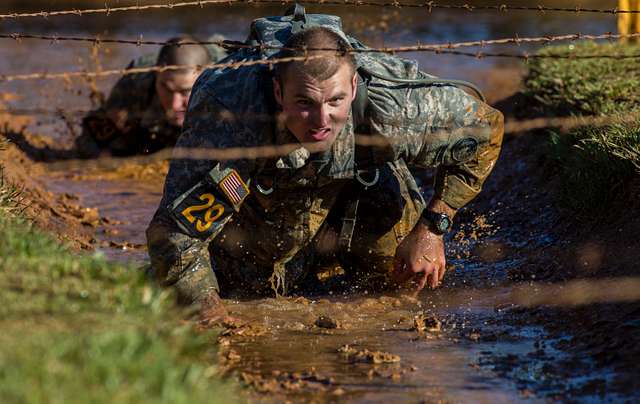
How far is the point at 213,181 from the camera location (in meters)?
4.84

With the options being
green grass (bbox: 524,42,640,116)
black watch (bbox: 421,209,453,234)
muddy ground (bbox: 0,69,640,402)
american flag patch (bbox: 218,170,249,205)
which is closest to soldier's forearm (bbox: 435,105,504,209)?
black watch (bbox: 421,209,453,234)

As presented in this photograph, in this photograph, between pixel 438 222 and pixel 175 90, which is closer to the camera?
pixel 438 222

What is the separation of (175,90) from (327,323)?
425 centimetres

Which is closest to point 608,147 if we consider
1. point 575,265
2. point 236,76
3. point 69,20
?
point 575,265

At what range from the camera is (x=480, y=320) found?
509 centimetres

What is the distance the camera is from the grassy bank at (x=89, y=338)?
2.93 m

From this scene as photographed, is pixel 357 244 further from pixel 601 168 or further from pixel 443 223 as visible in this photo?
pixel 601 168

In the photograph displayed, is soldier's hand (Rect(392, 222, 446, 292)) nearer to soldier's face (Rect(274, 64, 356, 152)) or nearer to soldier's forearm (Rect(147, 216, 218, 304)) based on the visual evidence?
soldier's face (Rect(274, 64, 356, 152))

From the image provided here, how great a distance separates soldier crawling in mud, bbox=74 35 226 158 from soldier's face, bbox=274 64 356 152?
3906mm

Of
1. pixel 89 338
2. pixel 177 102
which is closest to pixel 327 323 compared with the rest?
pixel 89 338

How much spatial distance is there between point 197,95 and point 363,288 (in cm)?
147

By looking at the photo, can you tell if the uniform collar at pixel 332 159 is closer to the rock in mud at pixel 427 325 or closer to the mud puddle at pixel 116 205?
the rock in mud at pixel 427 325


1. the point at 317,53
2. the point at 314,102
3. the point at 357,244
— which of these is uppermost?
the point at 317,53

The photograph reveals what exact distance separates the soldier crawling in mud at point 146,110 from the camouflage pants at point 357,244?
3170 mm
